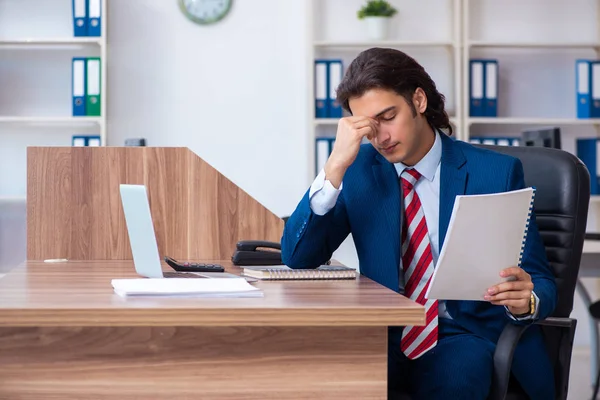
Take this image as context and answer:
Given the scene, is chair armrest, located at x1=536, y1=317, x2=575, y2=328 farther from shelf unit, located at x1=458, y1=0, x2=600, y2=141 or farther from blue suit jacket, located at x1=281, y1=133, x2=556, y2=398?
shelf unit, located at x1=458, y1=0, x2=600, y2=141

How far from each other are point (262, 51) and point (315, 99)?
17.5 inches

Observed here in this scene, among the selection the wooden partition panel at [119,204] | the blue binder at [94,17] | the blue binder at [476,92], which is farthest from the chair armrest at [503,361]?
the blue binder at [94,17]

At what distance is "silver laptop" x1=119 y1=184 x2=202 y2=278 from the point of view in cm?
180

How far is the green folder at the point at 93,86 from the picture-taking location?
4348mm

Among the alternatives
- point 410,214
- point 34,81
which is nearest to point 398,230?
point 410,214

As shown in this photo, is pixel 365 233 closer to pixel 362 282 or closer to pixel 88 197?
pixel 362 282

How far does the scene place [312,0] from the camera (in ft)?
14.9

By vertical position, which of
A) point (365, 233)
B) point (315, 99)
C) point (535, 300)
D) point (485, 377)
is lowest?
point (485, 377)

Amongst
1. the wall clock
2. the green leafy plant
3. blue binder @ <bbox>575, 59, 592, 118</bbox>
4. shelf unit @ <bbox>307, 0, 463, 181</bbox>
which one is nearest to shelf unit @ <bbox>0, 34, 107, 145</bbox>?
the wall clock

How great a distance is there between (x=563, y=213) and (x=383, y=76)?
540 millimetres

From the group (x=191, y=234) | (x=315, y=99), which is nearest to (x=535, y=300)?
(x=191, y=234)

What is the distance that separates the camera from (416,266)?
1.94 metres

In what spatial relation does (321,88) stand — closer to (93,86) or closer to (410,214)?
(93,86)

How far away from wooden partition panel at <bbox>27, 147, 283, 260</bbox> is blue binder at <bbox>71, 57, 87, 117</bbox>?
80.5 inches
